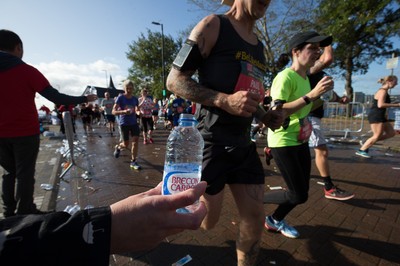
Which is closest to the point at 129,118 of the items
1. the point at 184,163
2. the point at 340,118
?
the point at 184,163

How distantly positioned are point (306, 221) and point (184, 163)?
8.80ft

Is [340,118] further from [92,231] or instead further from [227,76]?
[92,231]

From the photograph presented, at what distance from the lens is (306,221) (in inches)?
124

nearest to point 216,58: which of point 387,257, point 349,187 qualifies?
point 387,257

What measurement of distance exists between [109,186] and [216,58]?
12.5 ft

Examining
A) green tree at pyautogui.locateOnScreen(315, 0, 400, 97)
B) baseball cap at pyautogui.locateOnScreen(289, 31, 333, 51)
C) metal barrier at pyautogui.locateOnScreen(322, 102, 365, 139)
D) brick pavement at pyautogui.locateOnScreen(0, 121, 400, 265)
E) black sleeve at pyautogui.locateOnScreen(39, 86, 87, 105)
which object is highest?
green tree at pyautogui.locateOnScreen(315, 0, 400, 97)

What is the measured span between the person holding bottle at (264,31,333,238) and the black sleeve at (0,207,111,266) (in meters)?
2.08

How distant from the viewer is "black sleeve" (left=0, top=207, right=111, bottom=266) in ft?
1.99

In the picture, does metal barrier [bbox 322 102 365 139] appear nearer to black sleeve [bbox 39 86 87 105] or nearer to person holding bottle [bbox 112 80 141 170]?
person holding bottle [bbox 112 80 141 170]

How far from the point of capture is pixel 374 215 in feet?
10.9

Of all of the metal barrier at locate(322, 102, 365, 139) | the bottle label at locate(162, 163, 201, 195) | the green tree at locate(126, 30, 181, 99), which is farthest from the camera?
the green tree at locate(126, 30, 181, 99)

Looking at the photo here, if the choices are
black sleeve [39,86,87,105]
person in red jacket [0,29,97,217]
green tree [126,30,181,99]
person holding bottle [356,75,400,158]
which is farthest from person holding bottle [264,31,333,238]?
green tree [126,30,181,99]

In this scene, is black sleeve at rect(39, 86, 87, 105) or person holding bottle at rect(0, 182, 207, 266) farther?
black sleeve at rect(39, 86, 87, 105)

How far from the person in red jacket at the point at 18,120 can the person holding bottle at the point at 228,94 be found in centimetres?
199
